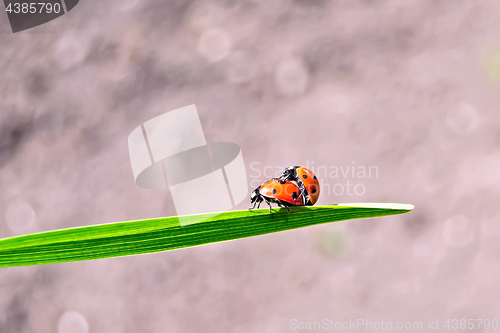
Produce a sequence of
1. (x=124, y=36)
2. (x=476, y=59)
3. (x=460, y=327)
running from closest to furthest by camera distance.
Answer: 1. (x=460, y=327)
2. (x=476, y=59)
3. (x=124, y=36)

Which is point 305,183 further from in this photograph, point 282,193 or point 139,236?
point 139,236

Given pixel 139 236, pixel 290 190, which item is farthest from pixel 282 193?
pixel 139 236

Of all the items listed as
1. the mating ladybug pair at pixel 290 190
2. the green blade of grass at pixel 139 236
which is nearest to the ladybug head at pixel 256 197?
the mating ladybug pair at pixel 290 190

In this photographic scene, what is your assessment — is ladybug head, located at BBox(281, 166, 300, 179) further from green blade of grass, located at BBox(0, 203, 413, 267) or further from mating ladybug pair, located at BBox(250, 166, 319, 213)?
green blade of grass, located at BBox(0, 203, 413, 267)

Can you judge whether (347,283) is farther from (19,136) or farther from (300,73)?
(19,136)

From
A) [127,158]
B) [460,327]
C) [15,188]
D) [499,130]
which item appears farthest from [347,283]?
[15,188]

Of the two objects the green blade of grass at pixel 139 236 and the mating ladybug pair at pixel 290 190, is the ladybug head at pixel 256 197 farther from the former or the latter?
the green blade of grass at pixel 139 236

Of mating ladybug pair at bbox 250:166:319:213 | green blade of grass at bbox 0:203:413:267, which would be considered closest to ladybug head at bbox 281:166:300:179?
mating ladybug pair at bbox 250:166:319:213
